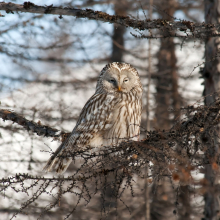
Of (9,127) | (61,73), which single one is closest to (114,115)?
(9,127)

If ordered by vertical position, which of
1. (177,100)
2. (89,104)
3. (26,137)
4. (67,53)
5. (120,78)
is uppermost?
(67,53)

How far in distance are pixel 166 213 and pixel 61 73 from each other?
20.2ft

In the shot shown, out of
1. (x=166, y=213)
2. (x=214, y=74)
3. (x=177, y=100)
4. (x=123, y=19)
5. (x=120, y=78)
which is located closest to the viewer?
(x=123, y=19)

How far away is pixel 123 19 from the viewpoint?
4.55 meters

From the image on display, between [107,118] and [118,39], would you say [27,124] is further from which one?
[118,39]

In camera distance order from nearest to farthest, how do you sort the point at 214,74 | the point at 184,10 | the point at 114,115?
1. the point at 114,115
2. the point at 214,74
3. the point at 184,10

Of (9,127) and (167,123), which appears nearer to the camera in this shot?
(9,127)

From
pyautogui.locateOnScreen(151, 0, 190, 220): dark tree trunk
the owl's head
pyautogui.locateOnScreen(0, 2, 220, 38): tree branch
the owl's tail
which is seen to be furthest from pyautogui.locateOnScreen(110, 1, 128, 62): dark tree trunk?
the owl's tail

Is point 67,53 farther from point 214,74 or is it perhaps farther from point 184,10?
point 214,74

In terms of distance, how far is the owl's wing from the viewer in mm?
5086

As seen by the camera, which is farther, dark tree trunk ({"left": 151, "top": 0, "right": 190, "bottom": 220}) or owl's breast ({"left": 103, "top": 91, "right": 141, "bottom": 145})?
dark tree trunk ({"left": 151, "top": 0, "right": 190, "bottom": 220})

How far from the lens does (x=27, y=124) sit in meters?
5.57

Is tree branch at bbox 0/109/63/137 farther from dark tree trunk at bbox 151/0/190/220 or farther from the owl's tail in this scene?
dark tree trunk at bbox 151/0/190/220

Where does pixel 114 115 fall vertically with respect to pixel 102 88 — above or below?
below
